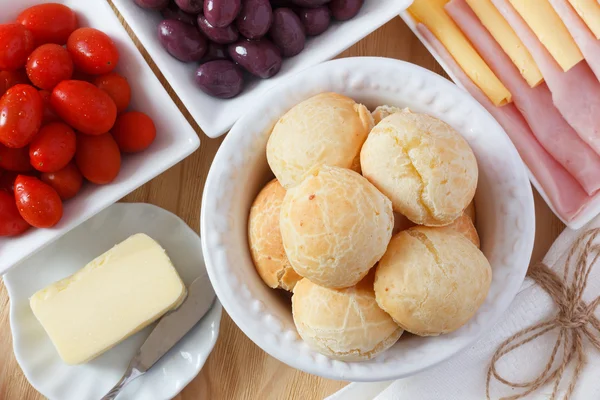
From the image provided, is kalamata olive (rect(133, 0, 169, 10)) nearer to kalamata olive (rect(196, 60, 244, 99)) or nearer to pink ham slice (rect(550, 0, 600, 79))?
kalamata olive (rect(196, 60, 244, 99))

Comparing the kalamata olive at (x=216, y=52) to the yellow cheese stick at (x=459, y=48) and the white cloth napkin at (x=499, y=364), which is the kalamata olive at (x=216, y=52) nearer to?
the yellow cheese stick at (x=459, y=48)

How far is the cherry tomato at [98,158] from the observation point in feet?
2.93

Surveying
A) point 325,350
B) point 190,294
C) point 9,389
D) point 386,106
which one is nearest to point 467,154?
point 386,106

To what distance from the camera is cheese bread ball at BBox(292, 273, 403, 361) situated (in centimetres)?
67

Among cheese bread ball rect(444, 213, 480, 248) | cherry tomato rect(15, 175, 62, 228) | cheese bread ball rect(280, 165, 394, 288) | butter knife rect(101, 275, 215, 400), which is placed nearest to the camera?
cheese bread ball rect(280, 165, 394, 288)

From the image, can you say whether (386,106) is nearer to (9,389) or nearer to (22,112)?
(22,112)

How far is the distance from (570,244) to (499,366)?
224mm

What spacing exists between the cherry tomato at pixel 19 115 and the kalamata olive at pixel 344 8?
47cm

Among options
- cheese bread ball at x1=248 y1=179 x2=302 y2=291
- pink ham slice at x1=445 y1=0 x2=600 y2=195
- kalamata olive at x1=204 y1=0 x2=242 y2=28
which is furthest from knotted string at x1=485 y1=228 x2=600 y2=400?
kalamata olive at x1=204 y1=0 x2=242 y2=28

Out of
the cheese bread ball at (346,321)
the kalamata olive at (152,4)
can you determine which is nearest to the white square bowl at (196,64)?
the kalamata olive at (152,4)

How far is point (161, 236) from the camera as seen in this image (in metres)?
1.01

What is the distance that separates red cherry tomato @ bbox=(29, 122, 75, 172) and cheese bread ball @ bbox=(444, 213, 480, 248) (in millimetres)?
557

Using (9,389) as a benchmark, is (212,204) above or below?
above

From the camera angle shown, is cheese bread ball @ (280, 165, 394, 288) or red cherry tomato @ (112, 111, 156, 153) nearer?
cheese bread ball @ (280, 165, 394, 288)
